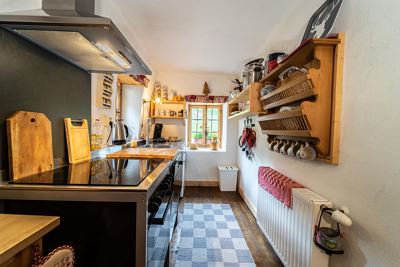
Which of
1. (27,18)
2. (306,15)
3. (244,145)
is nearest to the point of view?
(27,18)

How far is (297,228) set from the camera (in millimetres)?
1386

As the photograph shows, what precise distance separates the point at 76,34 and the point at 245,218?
270 centimetres

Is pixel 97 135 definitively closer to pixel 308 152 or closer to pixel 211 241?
pixel 211 241

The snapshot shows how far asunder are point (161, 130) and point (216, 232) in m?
2.33

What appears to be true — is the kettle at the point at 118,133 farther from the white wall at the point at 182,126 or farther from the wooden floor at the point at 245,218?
the white wall at the point at 182,126

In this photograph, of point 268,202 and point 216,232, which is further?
point 216,232

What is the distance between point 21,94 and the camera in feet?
3.54

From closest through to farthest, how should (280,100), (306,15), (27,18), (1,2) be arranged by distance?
(27,18), (1,2), (280,100), (306,15)

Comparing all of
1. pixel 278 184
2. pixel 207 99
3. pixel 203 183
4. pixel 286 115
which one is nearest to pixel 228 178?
pixel 203 183

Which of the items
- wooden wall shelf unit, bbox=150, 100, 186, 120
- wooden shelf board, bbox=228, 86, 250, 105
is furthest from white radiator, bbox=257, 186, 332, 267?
wooden wall shelf unit, bbox=150, 100, 186, 120

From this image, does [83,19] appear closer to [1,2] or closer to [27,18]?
[27,18]

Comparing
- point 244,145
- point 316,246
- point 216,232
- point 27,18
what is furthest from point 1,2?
point 244,145

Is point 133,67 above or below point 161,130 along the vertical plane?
above

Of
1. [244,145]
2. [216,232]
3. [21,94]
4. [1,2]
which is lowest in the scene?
[216,232]
